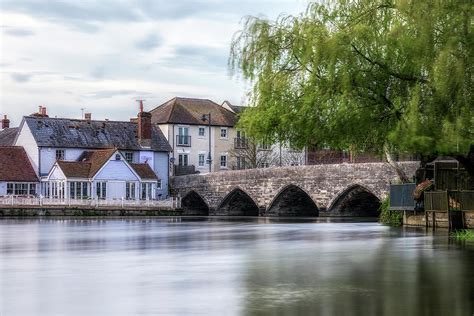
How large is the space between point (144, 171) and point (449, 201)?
136ft

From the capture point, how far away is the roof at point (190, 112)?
7844 centimetres

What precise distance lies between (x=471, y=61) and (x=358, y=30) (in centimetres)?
395

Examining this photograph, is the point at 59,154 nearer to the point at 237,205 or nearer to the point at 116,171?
the point at 116,171

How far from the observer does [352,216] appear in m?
58.3

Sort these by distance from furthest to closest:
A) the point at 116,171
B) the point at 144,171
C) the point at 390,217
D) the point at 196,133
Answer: the point at 196,133
the point at 144,171
the point at 116,171
the point at 390,217

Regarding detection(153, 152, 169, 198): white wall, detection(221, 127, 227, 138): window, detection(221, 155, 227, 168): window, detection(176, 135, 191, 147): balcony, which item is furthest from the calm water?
detection(221, 155, 227, 168): window

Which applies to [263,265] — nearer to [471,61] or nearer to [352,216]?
[471,61]

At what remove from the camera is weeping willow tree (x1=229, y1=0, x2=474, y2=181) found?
68.6 ft

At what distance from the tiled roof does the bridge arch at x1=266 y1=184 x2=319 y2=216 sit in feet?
37.2

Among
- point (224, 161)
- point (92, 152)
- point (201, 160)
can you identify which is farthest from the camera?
point (224, 161)

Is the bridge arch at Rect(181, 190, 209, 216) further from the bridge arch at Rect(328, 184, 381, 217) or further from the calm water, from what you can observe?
the calm water

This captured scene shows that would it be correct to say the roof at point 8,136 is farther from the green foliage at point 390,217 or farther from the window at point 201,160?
the green foliage at point 390,217

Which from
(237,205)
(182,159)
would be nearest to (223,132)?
(182,159)

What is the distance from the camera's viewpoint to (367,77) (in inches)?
942
